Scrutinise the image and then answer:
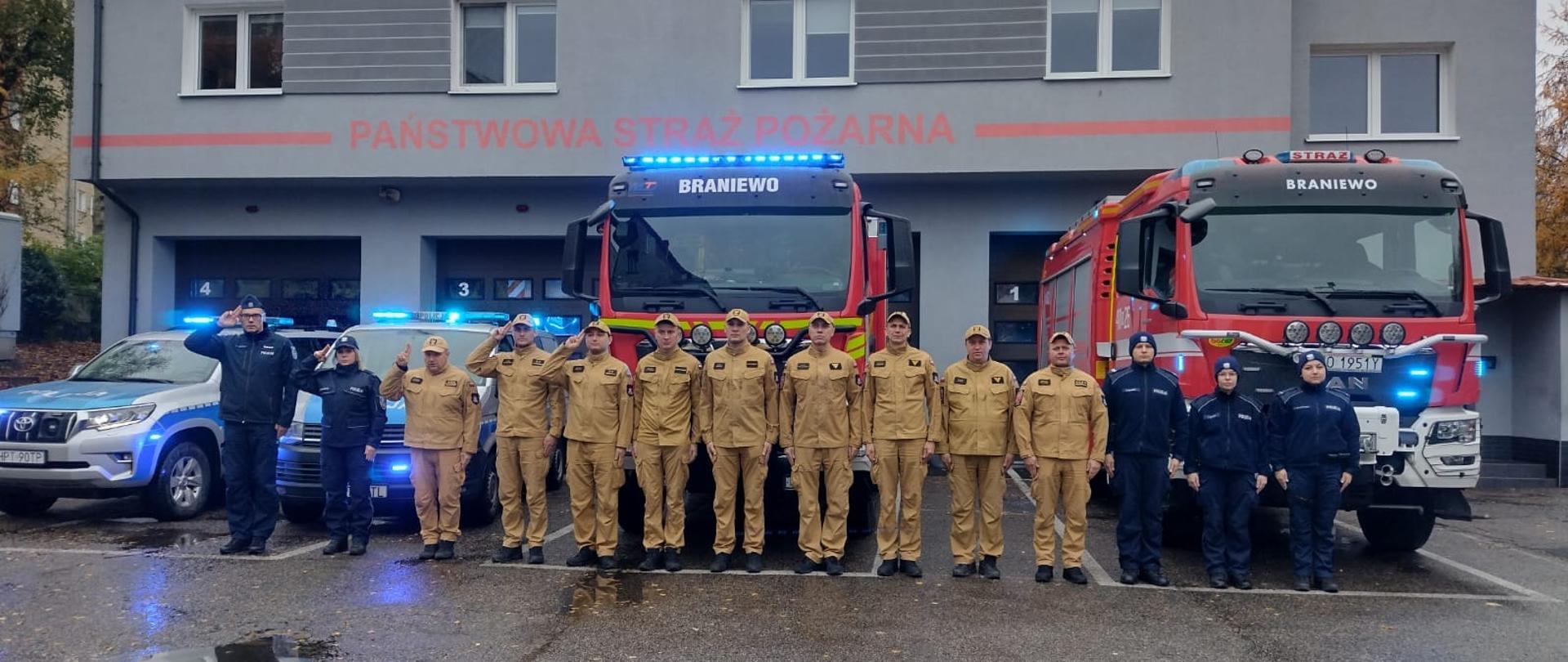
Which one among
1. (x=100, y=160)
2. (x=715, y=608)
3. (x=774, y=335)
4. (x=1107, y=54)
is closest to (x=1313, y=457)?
(x=774, y=335)

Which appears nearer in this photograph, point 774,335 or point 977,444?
point 977,444

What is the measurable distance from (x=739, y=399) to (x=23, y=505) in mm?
6985

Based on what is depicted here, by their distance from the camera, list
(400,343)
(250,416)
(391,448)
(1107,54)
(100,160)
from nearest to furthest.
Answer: (250,416) < (391,448) < (400,343) < (1107,54) < (100,160)

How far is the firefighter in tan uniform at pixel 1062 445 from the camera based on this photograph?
7.39 meters

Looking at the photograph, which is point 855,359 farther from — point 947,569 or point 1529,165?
point 1529,165

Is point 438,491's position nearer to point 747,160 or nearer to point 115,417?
point 115,417

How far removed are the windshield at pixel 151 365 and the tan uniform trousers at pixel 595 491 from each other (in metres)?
4.44

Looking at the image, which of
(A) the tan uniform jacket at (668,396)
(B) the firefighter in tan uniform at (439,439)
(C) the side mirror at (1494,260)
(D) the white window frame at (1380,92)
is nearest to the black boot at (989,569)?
(A) the tan uniform jacket at (668,396)

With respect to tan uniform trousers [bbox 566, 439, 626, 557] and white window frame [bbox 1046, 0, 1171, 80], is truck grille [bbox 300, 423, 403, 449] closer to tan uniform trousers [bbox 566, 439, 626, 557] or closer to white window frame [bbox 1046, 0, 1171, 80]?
tan uniform trousers [bbox 566, 439, 626, 557]

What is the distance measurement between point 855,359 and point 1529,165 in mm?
11025

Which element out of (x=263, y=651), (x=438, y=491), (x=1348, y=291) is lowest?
(x=263, y=651)

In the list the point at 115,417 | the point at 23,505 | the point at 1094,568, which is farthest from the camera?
the point at 23,505

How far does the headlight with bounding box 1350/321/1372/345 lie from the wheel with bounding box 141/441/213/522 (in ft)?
30.8

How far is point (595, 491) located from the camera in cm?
788
